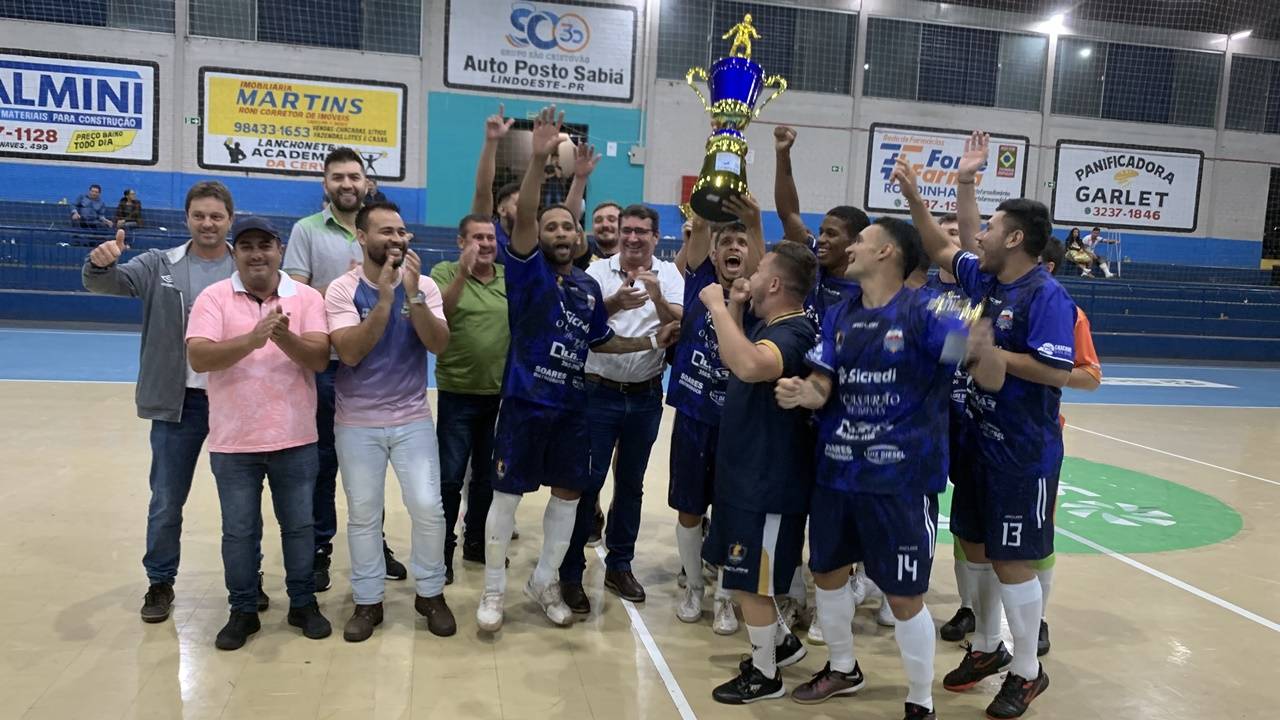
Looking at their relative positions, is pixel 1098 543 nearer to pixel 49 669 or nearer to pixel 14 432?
pixel 49 669

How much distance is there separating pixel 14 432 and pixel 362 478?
5.21m

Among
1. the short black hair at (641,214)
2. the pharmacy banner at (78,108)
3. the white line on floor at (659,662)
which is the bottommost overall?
the white line on floor at (659,662)

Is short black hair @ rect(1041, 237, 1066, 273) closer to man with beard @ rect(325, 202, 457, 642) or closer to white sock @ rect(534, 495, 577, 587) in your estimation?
white sock @ rect(534, 495, 577, 587)

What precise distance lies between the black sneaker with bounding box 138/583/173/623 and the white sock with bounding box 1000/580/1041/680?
3792 mm

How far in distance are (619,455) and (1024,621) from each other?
2105 millimetres

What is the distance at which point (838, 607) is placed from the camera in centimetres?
363

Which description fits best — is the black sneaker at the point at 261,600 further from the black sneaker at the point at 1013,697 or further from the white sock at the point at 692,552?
the black sneaker at the point at 1013,697

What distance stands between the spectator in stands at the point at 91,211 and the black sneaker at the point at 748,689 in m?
15.9

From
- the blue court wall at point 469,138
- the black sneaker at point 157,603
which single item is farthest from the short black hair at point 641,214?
the blue court wall at point 469,138

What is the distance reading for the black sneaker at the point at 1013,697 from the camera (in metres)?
3.71

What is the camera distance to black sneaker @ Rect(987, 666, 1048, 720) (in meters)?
3.71

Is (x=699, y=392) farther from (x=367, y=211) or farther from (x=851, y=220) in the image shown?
(x=367, y=211)

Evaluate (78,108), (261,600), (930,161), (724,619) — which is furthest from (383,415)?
(930,161)

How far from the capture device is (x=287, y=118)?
1798cm
